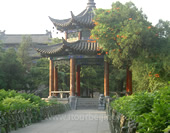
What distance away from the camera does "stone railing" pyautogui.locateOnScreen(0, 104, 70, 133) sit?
8.66 meters

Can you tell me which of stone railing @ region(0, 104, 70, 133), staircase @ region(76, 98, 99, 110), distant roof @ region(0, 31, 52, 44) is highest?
distant roof @ region(0, 31, 52, 44)

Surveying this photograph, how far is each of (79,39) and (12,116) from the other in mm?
14639

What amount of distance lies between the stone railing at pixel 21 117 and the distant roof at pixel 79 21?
393 inches

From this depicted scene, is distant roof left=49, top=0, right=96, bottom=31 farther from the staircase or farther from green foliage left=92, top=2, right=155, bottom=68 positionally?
the staircase

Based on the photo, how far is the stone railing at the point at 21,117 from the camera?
8.66m

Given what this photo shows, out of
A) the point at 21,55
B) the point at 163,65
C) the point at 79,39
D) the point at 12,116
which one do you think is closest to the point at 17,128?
the point at 12,116

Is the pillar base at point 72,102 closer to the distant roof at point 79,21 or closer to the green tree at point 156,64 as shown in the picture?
the distant roof at point 79,21

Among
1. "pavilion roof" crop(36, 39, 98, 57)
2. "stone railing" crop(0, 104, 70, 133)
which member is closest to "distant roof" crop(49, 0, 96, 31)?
"pavilion roof" crop(36, 39, 98, 57)

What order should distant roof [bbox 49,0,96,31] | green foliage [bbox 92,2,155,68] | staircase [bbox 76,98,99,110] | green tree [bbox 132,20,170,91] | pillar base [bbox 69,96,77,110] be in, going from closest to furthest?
green tree [bbox 132,20,170,91], green foliage [bbox 92,2,155,68], pillar base [bbox 69,96,77,110], staircase [bbox 76,98,99,110], distant roof [bbox 49,0,96,31]

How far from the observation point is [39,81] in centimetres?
3181

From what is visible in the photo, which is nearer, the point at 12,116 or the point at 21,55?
the point at 12,116

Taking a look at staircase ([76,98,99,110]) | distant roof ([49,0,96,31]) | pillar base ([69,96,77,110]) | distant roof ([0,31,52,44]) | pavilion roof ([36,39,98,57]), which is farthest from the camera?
distant roof ([0,31,52,44])

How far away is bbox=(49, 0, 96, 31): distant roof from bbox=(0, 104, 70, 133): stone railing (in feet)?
32.7

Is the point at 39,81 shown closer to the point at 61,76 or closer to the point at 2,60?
the point at 61,76
